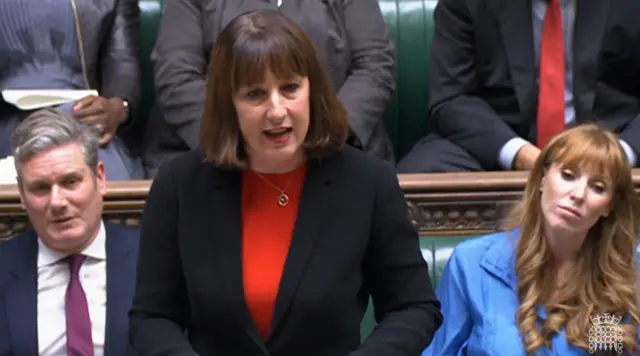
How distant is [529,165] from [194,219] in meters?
0.80

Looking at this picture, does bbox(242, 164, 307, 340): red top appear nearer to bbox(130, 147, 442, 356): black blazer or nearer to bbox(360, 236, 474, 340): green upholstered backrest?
bbox(130, 147, 442, 356): black blazer

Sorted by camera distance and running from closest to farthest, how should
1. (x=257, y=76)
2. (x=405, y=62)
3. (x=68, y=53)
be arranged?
(x=257, y=76), (x=68, y=53), (x=405, y=62)

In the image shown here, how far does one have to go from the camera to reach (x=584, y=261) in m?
1.41

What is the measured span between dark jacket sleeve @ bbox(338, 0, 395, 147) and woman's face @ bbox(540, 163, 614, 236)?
22.8 inches

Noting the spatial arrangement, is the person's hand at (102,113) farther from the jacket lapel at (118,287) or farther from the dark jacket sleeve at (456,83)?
the dark jacket sleeve at (456,83)

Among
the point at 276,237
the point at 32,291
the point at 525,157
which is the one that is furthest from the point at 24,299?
the point at 525,157

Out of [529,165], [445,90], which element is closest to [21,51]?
[445,90]

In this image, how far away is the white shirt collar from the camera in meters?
1.47

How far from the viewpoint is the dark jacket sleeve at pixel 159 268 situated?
1187mm

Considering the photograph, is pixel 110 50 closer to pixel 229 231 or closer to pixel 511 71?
pixel 511 71

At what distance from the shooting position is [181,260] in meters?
1.19

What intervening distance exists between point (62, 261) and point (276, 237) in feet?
1.40

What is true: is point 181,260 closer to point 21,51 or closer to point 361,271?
point 361,271

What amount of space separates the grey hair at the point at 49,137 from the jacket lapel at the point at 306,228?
407 millimetres
